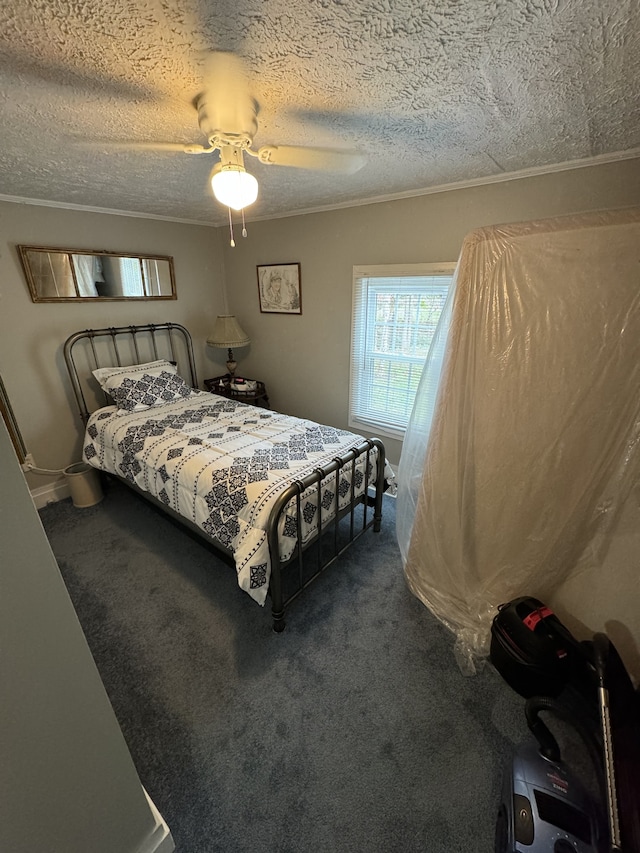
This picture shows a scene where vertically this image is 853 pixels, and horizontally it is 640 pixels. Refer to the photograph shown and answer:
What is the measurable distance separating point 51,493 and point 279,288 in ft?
9.09

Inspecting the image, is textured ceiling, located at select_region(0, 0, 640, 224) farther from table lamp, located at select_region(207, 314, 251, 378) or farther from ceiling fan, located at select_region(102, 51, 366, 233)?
table lamp, located at select_region(207, 314, 251, 378)

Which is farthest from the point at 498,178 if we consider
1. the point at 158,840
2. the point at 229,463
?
the point at 158,840

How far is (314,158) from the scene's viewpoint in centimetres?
171

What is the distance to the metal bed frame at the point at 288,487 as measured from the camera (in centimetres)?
173

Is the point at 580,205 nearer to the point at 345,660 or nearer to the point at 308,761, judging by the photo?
the point at 345,660

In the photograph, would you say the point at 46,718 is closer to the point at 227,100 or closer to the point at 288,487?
the point at 288,487

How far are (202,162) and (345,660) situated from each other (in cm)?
269

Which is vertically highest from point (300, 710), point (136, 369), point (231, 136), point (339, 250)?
point (231, 136)

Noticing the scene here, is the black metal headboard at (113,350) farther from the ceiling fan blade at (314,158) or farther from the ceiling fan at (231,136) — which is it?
the ceiling fan blade at (314,158)

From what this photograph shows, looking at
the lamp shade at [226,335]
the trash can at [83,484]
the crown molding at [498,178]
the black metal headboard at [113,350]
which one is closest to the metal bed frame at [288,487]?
the black metal headboard at [113,350]

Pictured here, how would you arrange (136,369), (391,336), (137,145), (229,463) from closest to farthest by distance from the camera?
(137,145) < (229,463) < (391,336) < (136,369)

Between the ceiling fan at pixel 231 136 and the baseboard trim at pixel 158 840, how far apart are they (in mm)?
2121

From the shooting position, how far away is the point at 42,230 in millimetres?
2539

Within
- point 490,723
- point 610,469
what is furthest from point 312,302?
point 490,723
